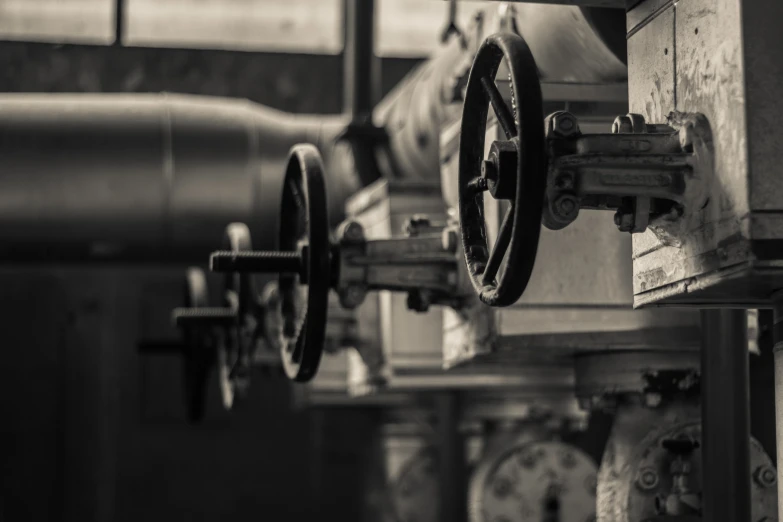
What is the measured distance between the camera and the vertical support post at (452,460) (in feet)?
10.7

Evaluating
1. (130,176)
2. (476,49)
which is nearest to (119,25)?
(130,176)

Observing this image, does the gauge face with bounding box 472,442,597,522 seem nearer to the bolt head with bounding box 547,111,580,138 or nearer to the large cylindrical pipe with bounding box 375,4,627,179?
the large cylindrical pipe with bounding box 375,4,627,179

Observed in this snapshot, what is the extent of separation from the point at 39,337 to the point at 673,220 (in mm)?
3038

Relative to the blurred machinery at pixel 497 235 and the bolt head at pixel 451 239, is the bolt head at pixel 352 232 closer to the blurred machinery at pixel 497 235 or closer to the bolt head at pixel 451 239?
the blurred machinery at pixel 497 235

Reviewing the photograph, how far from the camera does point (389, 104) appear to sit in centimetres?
331

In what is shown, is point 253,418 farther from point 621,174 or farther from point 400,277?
point 621,174

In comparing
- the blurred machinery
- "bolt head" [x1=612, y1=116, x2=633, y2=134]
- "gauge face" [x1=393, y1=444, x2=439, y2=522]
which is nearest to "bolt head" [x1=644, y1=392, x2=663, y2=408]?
the blurred machinery

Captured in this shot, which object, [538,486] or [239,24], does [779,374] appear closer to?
[538,486]

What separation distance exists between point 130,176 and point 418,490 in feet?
4.70

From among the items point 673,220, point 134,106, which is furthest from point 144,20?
point 673,220

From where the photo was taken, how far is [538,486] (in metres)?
3.10

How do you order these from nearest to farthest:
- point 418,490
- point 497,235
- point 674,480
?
point 497,235
point 674,480
point 418,490

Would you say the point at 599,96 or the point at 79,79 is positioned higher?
the point at 79,79

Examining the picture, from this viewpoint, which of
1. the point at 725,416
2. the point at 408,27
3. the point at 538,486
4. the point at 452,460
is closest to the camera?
the point at 725,416
